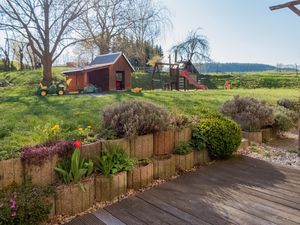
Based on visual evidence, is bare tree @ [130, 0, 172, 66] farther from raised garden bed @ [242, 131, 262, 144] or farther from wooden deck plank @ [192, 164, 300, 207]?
wooden deck plank @ [192, 164, 300, 207]

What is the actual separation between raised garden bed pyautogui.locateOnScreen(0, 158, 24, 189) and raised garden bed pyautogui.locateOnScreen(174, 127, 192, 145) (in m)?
2.14

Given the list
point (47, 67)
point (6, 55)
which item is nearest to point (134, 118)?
point (47, 67)

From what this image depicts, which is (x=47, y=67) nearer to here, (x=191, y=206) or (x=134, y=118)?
(x=134, y=118)

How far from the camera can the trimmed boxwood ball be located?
409 centimetres

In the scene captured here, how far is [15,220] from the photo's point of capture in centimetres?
214

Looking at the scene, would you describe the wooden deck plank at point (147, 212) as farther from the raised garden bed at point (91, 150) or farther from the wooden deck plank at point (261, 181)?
the wooden deck plank at point (261, 181)

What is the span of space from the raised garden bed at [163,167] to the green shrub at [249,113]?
2.61 m

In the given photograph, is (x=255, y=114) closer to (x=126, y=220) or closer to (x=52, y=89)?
(x=126, y=220)

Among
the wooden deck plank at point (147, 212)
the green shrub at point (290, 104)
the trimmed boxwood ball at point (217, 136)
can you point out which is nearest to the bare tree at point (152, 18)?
the green shrub at point (290, 104)

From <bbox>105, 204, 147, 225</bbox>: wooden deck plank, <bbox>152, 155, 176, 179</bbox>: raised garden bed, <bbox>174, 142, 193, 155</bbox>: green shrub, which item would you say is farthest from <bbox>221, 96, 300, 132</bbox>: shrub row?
<bbox>105, 204, 147, 225</bbox>: wooden deck plank

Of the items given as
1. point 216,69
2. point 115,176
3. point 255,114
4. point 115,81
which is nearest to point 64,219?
point 115,176

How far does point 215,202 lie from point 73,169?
5.18 feet

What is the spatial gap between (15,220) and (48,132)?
1.23 m

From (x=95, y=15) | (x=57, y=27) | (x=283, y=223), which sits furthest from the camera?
(x=95, y=15)
